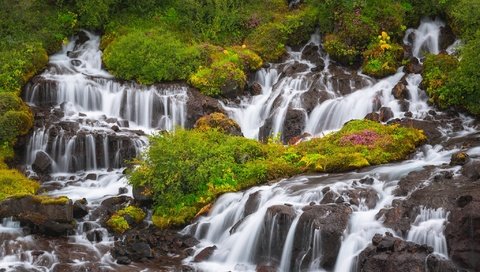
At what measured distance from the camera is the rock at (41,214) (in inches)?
646

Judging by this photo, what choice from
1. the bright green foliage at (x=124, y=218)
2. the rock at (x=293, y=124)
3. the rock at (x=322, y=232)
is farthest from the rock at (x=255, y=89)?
the rock at (x=322, y=232)

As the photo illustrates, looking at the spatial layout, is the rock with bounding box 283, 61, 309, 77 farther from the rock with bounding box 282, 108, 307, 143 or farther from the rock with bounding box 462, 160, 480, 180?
the rock with bounding box 462, 160, 480, 180

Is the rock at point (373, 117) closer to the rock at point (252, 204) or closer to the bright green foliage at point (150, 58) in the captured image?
the rock at point (252, 204)

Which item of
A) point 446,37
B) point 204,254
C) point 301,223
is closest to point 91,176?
point 204,254

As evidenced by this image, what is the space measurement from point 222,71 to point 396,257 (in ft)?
46.7

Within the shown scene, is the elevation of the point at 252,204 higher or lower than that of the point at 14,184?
lower

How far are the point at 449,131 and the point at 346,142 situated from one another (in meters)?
3.96

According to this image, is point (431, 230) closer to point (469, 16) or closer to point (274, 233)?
point (274, 233)

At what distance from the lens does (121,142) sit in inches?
870

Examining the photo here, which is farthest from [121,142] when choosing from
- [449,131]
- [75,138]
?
[449,131]

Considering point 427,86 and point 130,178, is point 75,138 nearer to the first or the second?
point 130,178

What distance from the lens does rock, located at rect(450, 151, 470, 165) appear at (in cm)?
1694

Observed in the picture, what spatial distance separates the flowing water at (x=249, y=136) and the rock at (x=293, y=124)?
0.04 metres

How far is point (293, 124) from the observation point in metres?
23.3
